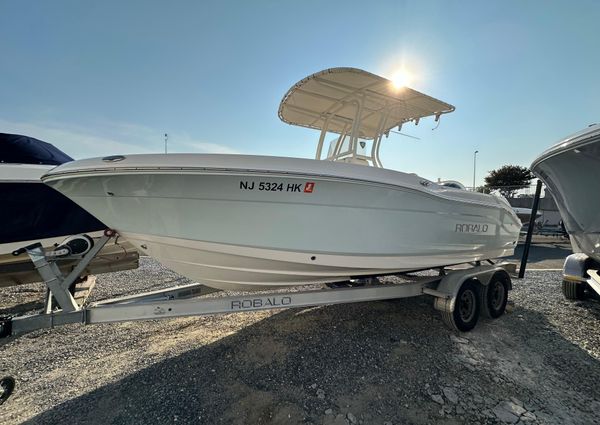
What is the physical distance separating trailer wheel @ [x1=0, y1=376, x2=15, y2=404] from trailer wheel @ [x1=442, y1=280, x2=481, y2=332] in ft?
13.0

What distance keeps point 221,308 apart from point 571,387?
300 cm

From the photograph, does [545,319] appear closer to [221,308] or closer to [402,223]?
[402,223]

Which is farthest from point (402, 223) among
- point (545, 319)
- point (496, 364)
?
point (545, 319)

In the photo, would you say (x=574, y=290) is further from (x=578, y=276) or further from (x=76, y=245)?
(x=76, y=245)

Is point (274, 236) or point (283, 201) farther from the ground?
point (283, 201)

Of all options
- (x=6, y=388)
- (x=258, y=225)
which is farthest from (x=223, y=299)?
(x=6, y=388)

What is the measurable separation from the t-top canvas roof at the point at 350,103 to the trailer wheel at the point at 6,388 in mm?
3755

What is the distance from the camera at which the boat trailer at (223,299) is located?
2445mm

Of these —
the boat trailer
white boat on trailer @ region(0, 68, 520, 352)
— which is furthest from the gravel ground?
white boat on trailer @ region(0, 68, 520, 352)

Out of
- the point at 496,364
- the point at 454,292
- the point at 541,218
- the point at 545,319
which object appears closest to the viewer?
the point at 496,364

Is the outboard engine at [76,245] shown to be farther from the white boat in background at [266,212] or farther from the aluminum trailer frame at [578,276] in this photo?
the aluminum trailer frame at [578,276]

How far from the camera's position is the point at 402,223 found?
3.07 meters

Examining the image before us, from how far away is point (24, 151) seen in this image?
3.99 metres

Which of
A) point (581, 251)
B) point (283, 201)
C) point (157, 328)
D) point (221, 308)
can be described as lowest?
point (157, 328)
